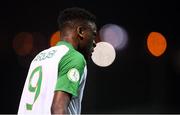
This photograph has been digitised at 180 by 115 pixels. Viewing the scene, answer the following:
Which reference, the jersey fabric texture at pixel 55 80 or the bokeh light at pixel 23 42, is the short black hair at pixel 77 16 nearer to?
the jersey fabric texture at pixel 55 80

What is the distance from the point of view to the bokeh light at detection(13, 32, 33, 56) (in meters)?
16.2

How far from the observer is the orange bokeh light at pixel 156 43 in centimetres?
1625

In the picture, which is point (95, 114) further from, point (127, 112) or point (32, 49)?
point (32, 49)

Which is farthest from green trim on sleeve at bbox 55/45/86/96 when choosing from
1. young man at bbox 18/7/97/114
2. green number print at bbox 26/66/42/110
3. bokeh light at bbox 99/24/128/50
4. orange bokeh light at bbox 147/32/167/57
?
orange bokeh light at bbox 147/32/167/57

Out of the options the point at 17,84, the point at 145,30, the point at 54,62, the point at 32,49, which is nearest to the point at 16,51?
the point at 32,49

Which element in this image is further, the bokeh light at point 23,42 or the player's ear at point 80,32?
the bokeh light at point 23,42

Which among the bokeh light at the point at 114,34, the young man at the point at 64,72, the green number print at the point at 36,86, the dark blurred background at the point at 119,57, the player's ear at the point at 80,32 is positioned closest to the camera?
the young man at the point at 64,72

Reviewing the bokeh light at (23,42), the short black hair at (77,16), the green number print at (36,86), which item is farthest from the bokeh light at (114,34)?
the green number print at (36,86)

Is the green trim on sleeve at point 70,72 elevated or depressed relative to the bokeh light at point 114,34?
depressed

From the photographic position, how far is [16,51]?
53.4 feet

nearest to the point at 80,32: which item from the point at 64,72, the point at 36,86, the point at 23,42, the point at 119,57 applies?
the point at 64,72

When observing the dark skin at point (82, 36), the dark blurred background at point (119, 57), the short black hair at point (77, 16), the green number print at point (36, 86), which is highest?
the dark blurred background at point (119, 57)

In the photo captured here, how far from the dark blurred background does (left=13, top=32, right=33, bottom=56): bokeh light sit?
0.07 metres

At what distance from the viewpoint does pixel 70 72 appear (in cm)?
437
